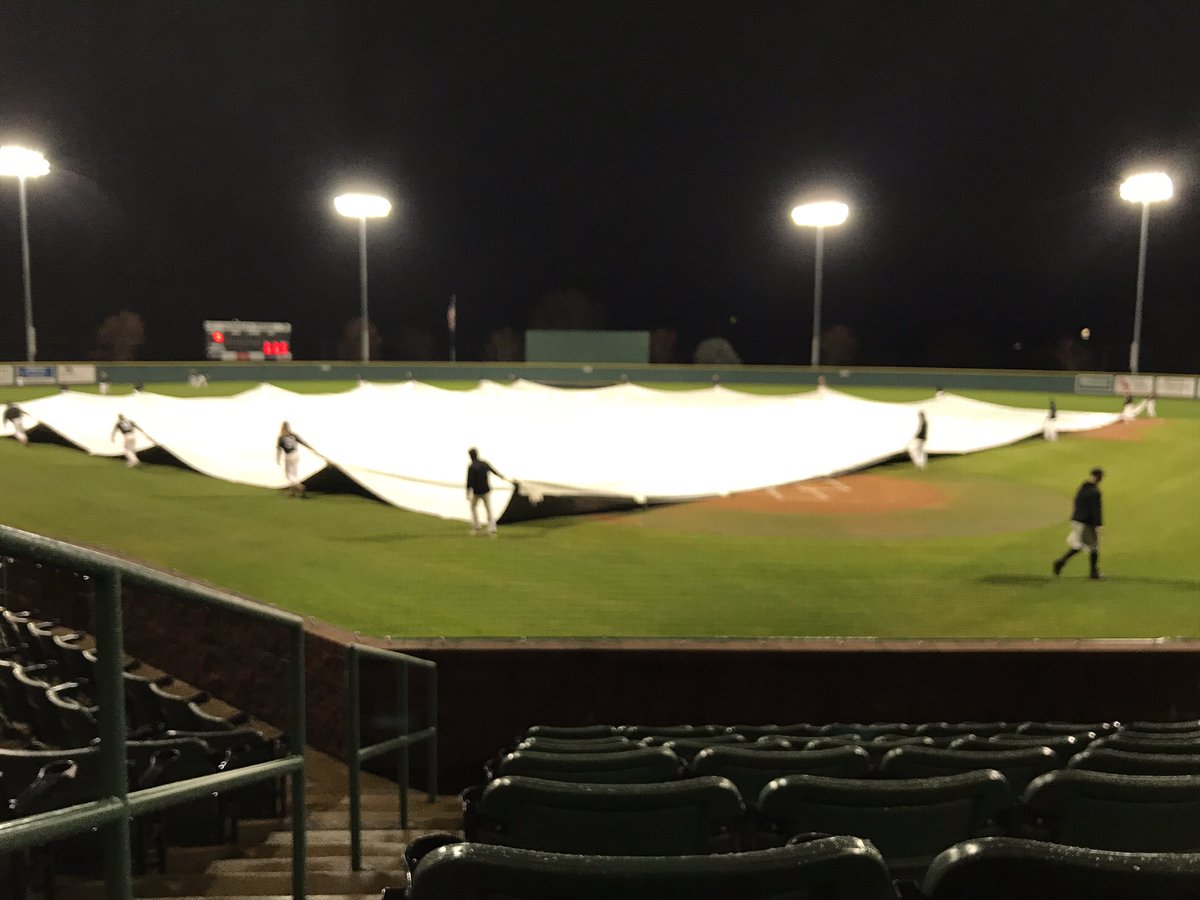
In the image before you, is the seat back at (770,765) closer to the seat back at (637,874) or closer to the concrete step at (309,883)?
the concrete step at (309,883)

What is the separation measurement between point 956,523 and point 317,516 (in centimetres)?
1220

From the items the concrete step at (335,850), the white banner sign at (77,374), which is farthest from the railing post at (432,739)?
the white banner sign at (77,374)

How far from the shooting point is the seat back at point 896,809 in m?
3.01

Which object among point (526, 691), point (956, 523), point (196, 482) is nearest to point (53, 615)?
point (526, 691)

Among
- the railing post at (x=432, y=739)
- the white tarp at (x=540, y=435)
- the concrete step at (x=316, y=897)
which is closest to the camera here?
the concrete step at (x=316, y=897)

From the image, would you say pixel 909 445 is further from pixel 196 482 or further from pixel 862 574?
pixel 196 482

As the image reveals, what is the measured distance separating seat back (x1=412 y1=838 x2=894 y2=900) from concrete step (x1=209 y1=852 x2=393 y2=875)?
420 cm

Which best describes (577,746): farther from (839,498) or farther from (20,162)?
(20,162)

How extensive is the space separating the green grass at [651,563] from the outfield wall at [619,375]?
2999 centimetres

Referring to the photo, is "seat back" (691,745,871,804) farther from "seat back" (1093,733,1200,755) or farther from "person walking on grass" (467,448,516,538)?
"person walking on grass" (467,448,516,538)

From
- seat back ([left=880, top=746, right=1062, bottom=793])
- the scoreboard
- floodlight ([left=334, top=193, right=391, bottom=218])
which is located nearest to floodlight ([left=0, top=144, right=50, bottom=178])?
the scoreboard

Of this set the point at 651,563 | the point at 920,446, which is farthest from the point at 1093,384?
the point at 651,563

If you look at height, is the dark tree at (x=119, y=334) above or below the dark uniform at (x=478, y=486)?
above

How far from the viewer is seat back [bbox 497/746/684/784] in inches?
157
